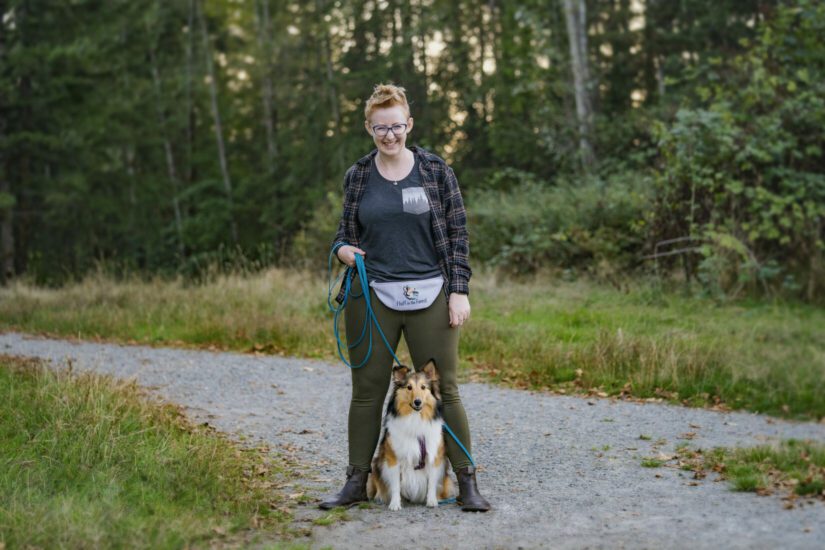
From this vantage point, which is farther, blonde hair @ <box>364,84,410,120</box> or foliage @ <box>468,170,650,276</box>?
foliage @ <box>468,170,650,276</box>

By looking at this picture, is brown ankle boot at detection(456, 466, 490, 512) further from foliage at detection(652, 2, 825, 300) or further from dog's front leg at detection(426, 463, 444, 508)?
foliage at detection(652, 2, 825, 300)

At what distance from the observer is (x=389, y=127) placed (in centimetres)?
455

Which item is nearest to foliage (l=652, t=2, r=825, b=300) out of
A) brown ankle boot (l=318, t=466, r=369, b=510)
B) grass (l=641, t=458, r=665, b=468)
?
grass (l=641, t=458, r=665, b=468)

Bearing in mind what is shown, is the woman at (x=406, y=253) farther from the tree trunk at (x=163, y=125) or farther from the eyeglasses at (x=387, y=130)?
the tree trunk at (x=163, y=125)

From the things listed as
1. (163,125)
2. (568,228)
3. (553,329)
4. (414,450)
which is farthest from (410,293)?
(163,125)

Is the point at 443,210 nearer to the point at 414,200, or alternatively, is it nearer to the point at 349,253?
the point at 414,200

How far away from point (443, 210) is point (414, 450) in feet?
4.37

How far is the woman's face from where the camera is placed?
455 centimetres

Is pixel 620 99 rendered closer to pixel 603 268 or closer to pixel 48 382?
pixel 603 268

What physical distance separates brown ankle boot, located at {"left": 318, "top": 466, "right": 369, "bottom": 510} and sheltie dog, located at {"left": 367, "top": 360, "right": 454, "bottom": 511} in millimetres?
96

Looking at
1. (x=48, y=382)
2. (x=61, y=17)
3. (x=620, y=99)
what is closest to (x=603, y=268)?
(x=48, y=382)

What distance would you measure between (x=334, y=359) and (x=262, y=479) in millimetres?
4895

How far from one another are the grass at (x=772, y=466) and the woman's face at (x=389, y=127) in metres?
2.85

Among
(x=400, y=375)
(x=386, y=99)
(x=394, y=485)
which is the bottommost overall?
(x=394, y=485)
